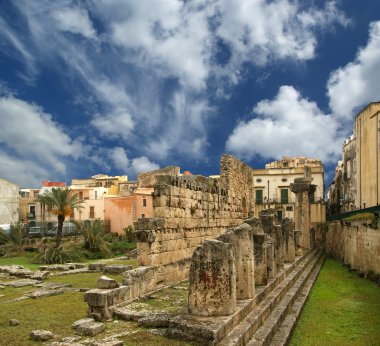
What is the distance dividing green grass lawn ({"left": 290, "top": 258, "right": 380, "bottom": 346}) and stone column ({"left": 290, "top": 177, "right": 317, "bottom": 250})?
9.52 meters

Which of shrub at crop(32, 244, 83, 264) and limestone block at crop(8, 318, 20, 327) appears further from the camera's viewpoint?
shrub at crop(32, 244, 83, 264)

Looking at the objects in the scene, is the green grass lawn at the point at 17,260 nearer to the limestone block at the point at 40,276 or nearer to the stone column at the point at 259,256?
the limestone block at the point at 40,276

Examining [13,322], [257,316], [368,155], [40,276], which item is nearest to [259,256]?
[257,316]

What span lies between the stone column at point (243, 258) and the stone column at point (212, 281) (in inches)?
46.3

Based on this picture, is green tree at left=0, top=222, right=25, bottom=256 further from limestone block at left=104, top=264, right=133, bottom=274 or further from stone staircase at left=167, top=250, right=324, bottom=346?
stone staircase at left=167, top=250, right=324, bottom=346

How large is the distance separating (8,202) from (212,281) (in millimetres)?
37592

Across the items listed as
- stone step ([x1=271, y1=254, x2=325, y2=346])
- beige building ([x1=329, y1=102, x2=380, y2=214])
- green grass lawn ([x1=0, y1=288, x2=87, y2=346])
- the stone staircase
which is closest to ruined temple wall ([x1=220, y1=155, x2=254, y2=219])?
stone step ([x1=271, y1=254, x2=325, y2=346])

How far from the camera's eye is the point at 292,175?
45094 millimetres

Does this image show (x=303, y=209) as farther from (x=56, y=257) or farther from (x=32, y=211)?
(x=32, y=211)

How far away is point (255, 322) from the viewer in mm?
6562

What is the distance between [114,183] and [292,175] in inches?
967

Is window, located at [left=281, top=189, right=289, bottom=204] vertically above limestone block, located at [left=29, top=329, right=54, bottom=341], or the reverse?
window, located at [left=281, top=189, right=289, bottom=204]

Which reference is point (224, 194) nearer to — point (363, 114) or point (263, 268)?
point (263, 268)

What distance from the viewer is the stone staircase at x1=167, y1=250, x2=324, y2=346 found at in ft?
18.1
